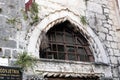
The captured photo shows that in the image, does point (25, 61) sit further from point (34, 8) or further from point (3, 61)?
point (34, 8)

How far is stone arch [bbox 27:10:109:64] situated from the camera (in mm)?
5180

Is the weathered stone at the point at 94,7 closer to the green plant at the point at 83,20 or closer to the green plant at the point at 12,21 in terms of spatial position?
the green plant at the point at 83,20

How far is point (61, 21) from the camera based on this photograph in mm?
5766

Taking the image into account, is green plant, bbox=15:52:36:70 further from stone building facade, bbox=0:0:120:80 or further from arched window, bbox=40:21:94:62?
arched window, bbox=40:21:94:62

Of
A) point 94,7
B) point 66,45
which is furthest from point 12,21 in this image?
point 94,7

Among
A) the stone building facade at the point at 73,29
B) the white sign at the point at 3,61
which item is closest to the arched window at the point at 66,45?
the stone building facade at the point at 73,29

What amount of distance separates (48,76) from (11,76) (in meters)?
0.85

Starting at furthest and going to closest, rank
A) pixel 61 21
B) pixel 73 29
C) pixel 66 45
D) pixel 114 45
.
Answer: pixel 114 45
pixel 73 29
pixel 66 45
pixel 61 21

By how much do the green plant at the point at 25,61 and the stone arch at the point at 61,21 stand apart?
14 centimetres

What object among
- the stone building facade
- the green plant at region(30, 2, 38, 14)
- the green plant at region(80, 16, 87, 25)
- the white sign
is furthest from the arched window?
the white sign

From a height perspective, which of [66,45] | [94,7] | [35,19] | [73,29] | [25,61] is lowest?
[25,61]

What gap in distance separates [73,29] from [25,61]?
5.44 feet

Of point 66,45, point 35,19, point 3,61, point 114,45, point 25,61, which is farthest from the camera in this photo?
point 114,45

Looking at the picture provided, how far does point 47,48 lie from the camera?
18.3 ft
